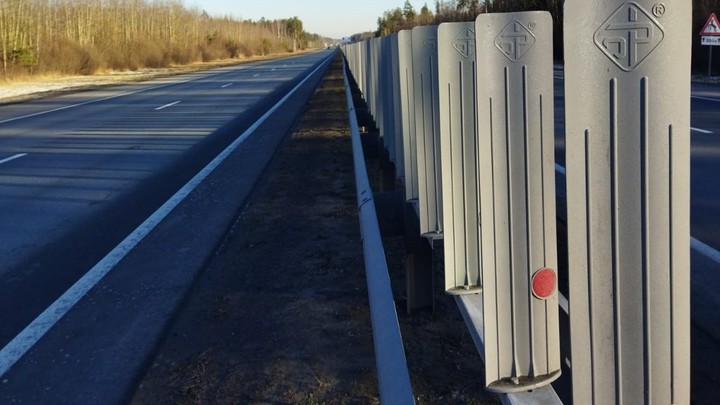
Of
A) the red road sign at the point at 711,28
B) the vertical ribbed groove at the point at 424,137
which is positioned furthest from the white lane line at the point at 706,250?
the red road sign at the point at 711,28

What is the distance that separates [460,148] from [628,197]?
4.37ft

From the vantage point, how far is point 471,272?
10.0 ft

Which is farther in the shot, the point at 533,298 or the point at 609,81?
the point at 533,298

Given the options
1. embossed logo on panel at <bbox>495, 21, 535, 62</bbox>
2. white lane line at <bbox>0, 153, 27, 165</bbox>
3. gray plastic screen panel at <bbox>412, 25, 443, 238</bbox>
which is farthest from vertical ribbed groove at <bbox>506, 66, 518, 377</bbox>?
white lane line at <bbox>0, 153, 27, 165</bbox>

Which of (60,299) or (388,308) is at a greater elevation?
(388,308)

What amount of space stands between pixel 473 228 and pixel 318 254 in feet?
8.97

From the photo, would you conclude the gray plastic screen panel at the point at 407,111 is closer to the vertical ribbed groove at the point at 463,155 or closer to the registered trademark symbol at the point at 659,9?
the vertical ribbed groove at the point at 463,155

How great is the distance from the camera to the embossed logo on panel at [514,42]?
218 centimetres

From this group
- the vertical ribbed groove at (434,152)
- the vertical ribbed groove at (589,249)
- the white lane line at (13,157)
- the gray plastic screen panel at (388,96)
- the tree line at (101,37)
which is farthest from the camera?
the tree line at (101,37)

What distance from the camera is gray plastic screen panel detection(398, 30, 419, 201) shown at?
4.26 m

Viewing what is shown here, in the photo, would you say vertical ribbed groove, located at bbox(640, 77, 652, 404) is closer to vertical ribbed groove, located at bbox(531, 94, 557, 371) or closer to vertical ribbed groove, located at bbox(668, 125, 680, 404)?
vertical ribbed groove, located at bbox(668, 125, 680, 404)

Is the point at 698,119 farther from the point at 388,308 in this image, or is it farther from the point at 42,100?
the point at 42,100

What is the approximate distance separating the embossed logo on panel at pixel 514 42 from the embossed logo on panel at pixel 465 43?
0.90m

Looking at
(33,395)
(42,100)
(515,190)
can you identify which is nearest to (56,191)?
(33,395)
